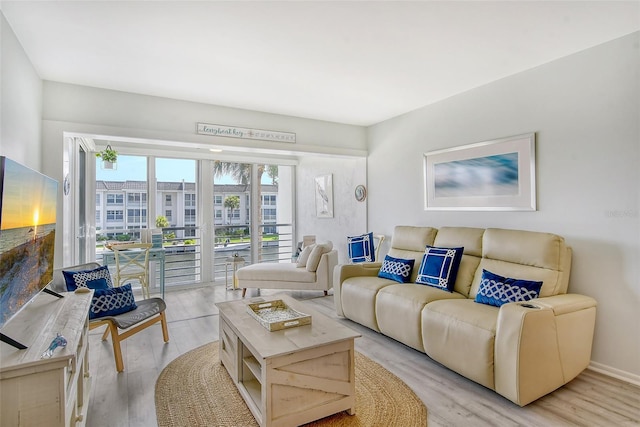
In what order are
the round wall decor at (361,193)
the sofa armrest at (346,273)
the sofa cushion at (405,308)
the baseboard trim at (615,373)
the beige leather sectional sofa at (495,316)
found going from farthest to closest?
the round wall decor at (361,193) → the sofa armrest at (346,273) → the sofa cushion at (405,308) → the baseboard trim at (615,373) → the beige leather sectional sofa at (495,316)

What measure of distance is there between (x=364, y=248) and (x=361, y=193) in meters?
0.96

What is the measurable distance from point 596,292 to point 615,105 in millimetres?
1403

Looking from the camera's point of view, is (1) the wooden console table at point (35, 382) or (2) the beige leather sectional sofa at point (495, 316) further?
(2) the beige leather sectional sofa at point (495, 316)

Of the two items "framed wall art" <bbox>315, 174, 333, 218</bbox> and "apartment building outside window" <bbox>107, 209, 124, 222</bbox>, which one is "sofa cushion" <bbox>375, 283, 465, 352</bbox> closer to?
"framed wall art" <bbox>315, 174, 333, 218</bbox>

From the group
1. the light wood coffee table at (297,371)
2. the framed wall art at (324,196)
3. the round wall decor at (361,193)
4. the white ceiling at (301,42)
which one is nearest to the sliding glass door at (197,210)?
the framed wall art at (324,196)

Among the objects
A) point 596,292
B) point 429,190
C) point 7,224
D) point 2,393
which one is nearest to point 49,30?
point 7,224

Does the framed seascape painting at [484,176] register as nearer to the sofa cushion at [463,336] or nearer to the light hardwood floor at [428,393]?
the sofa cushion at [463,336]

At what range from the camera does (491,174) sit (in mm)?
3387

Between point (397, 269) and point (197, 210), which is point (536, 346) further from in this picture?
point (197, 210)

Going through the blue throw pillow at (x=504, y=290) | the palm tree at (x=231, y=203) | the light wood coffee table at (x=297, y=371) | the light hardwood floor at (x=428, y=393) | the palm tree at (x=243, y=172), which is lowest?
the light hardwood floor at (x=428, y=393)

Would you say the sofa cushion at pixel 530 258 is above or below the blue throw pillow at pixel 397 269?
above

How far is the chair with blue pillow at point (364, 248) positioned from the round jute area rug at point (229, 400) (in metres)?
1.92

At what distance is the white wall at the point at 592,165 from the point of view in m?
2.46

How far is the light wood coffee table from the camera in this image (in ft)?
6.05
